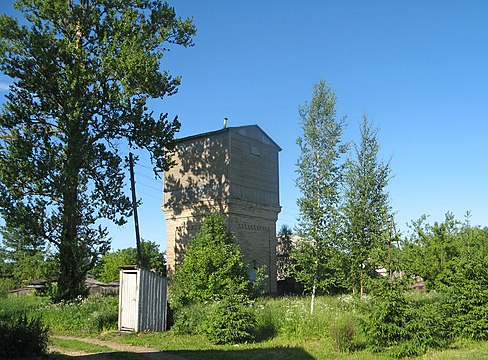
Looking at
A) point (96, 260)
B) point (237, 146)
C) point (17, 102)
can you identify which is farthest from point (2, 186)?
point (237, 146)

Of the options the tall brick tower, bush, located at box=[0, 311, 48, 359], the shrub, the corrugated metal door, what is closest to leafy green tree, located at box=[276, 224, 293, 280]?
the tall brick tower

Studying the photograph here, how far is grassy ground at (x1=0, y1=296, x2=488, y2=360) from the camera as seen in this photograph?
11.5 meters

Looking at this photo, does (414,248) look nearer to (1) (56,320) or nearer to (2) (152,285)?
(2) (152,285)

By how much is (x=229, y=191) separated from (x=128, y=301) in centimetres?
1177

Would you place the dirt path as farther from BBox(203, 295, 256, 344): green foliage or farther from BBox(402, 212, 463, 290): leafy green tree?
BBox(402, 212, 463, 290): leafy green tree

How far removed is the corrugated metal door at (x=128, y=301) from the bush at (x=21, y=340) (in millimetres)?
5969

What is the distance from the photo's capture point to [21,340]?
9.67 m

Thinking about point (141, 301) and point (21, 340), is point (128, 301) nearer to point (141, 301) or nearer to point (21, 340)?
point (141, 301)

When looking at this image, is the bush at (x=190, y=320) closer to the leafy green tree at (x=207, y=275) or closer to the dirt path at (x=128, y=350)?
the leafy green tree at (x=207, y=275)

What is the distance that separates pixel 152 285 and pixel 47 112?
11.0 metres

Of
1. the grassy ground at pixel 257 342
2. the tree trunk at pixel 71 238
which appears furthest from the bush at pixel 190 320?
the tree trunk at pixel 71 238

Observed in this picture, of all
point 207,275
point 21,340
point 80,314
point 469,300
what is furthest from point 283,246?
point 21,340

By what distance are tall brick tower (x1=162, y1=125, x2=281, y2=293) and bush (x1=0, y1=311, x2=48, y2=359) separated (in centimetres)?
1715

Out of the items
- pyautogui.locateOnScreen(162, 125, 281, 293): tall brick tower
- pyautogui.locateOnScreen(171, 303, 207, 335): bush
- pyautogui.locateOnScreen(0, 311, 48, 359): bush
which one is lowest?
pyautogui.locateOnScreen(171, 303, 207, 335): bush
